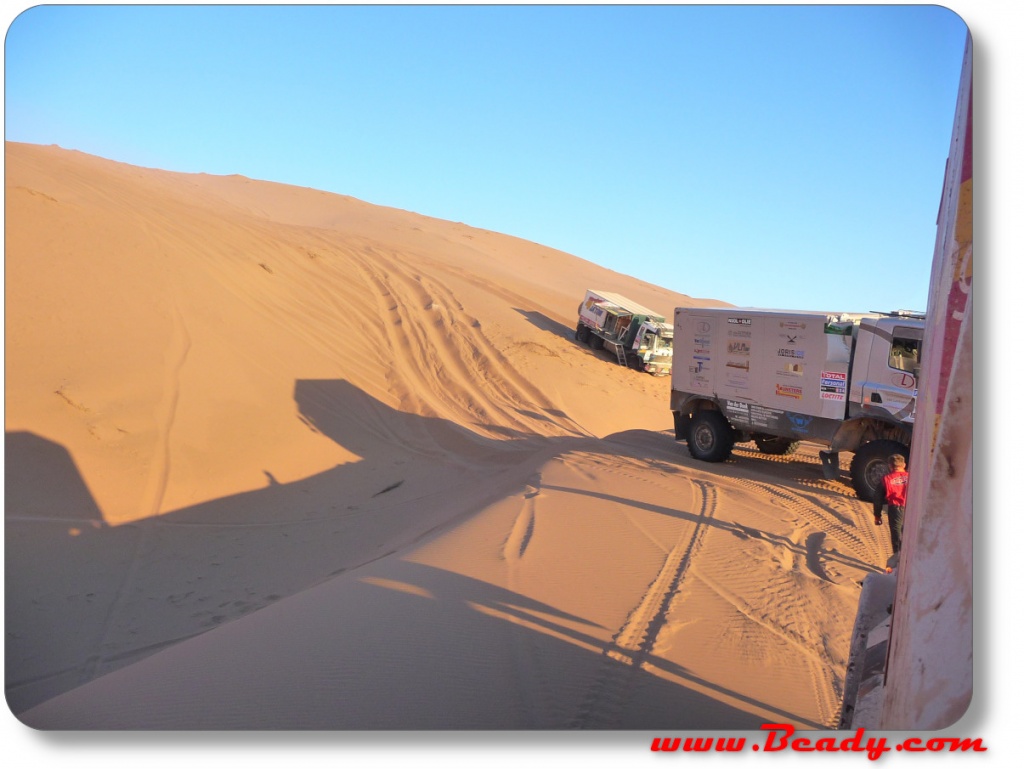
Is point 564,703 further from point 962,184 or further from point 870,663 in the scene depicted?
point 962,184

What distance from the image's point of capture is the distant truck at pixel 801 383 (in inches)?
450

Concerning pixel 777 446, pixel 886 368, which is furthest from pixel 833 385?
pixel 777 446

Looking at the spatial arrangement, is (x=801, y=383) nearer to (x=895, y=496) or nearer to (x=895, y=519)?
(x=895, y=519)

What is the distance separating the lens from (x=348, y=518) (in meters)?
13.0

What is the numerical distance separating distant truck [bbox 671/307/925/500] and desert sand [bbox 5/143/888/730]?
0.67 meters

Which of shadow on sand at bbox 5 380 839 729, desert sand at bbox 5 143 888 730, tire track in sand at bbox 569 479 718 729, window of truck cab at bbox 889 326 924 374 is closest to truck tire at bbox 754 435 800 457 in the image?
desert sand at bbox 5 143 888 730

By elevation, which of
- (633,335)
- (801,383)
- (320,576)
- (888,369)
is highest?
(633,335)

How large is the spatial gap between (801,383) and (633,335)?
589 inches

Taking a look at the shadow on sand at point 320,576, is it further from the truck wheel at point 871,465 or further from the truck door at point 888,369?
the truck door at point 888,369

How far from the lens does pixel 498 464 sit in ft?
51.3

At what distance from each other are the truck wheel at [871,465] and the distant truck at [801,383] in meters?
0.01

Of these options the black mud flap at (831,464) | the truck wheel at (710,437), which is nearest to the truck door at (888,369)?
the black mud flap at (831,464)

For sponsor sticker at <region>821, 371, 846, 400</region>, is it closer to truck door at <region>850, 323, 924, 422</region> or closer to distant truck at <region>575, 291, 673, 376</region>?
truck door at <region>850, 323, 924, 422</region>

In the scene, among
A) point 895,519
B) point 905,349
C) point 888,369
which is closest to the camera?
point 895,519
